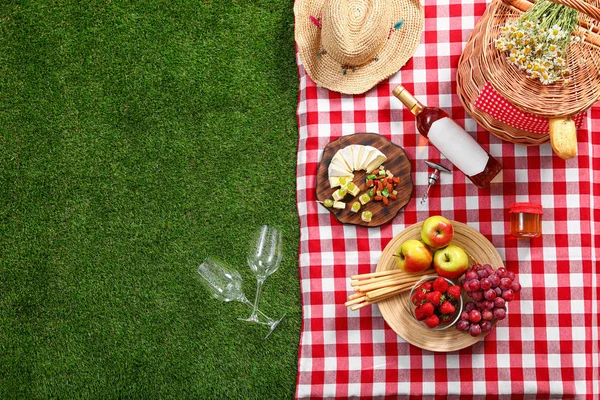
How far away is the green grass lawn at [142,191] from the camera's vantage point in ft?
7.93

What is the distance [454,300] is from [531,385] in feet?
1.82

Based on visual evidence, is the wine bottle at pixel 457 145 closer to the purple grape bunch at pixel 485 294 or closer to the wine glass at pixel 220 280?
the purple grape bunch at pixel 485 294

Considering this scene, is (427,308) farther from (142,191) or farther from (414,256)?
(142,191)

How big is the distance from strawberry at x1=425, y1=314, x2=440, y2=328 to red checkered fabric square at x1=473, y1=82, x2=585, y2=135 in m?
0.76

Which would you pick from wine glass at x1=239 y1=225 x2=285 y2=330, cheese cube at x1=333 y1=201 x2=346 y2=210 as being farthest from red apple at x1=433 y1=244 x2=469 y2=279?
wine glass at x1=239 y1=225 x2=285 y2=330

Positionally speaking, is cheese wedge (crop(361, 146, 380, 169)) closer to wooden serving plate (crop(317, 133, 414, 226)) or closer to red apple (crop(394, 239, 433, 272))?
wooden serving plate (crop(317, 133, 414, 226))

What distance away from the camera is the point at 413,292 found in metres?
1.98

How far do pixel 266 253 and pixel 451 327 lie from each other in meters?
0.82

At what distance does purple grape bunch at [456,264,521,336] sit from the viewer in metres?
1.87

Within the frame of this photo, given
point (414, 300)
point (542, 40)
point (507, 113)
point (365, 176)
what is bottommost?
point (414, 300)

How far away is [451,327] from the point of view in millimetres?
2027

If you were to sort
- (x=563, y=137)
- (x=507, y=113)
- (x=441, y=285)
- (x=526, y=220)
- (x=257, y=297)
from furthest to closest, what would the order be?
(x=257, y=297), (x=526, y=220), (x=441, y=285), (x=507, y=113), (x=563, y=137)

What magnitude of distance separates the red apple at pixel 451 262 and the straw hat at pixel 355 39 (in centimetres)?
76

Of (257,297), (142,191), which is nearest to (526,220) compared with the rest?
(257,297)
